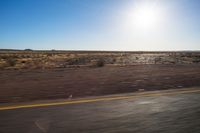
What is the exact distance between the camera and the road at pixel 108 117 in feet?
15.3

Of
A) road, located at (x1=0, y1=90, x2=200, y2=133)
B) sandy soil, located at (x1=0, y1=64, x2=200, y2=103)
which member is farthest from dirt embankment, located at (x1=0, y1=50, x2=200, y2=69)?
road, located at (x1=0, y1=90, x2=200, y2=133)

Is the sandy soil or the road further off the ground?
the road

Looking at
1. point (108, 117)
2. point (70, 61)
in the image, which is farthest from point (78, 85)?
point (70, 61)

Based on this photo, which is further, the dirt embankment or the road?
the dirt embankment

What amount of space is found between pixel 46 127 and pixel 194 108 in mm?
3950

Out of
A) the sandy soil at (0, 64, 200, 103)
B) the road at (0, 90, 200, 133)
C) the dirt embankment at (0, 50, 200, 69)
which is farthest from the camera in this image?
the dirt embankment at (0, 50, 200, 69)

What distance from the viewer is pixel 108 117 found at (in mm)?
5523

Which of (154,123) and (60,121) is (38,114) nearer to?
(60,121)

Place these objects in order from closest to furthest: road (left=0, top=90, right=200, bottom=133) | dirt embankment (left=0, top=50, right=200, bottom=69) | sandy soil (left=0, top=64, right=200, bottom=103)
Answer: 1. road (left=0, top=90, right=200, bottom=133)
2. sandy soil (left=0, top=64, right=200, bottom=103)
3. dirt embankment (left=0, top=50, right=200, bottom=69)

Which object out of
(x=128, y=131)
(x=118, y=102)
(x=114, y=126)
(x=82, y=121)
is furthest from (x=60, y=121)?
(x=118, y=102)

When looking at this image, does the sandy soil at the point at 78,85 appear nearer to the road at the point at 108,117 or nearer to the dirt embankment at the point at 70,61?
the road at the point at 108,117

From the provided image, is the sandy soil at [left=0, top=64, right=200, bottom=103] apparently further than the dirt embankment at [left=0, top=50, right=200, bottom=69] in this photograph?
No

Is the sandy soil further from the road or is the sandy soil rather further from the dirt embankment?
the dirt embankment

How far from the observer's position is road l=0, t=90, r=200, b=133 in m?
4.66
